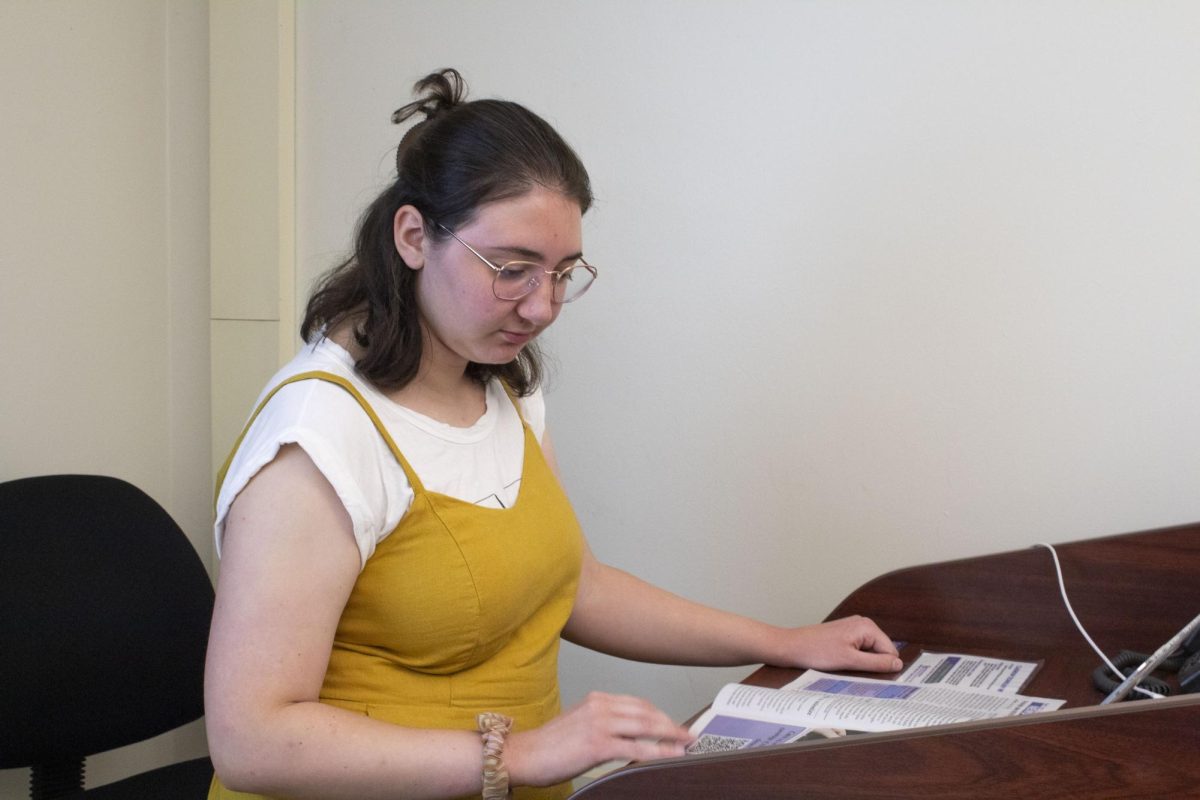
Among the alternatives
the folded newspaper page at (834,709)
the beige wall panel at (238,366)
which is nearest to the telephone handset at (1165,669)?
the folded newspaper page at (834,709)

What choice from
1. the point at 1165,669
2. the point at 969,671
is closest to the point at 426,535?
the point at 969,671

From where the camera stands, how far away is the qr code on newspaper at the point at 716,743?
1078 mm

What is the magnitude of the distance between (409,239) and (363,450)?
0.25 metres

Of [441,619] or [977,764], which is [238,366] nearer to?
[441,619]

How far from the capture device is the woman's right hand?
101 cm

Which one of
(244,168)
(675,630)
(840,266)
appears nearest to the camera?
(675,630)

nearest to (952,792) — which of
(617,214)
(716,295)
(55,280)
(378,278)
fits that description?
(378,278)

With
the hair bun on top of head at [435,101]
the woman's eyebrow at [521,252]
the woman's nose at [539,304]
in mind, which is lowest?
the woman's nose at [539,304]

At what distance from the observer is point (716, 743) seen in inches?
43.2

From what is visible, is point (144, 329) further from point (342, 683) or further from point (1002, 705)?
point (1002, 705)

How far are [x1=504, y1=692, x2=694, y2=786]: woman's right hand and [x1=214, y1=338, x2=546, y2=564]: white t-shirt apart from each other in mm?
258

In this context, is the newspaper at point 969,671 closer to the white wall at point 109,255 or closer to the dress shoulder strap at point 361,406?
the dress shoulder strap at point 361,406

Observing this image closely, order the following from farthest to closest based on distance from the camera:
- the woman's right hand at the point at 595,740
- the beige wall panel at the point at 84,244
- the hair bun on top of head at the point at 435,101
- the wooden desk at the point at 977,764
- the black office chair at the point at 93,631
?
the beige wall panel at the point at 84,244 < the black office chair at the point at 93,631 < the hair bun on top of head at the point at 435,101 < the woman's right hand at the point at 595,740 < the wooden desk at the point at 977,764

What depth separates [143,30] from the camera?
2.08 metres
